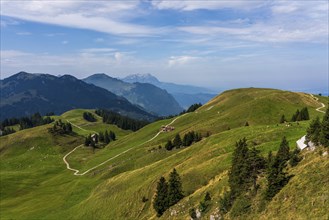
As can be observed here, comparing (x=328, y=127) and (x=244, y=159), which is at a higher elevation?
(x=328, y=127)

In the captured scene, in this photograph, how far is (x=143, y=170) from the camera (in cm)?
8206

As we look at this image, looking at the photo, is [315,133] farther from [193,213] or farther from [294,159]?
[193,213]

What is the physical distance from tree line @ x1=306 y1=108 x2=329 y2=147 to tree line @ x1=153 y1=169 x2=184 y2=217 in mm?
22292

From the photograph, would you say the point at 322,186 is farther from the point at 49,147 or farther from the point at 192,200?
the point at 49,147

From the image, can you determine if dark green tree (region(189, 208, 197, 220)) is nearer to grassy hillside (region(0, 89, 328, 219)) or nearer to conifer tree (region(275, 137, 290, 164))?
grassy hillside (region(0, 89, 328, 219))

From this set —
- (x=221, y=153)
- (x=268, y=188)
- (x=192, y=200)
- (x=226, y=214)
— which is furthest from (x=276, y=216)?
(x=221, y=153)

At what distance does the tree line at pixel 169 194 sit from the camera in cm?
5403

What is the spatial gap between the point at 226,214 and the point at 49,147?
17331cm

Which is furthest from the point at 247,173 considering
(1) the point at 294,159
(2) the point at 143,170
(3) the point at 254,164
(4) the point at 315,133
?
(2) the point at 143,170

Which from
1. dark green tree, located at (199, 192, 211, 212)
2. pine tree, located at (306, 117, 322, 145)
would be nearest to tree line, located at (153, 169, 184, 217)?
dark green tree, located at (199, 192, 211, 212)

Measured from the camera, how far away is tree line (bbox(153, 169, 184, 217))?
54.0 m

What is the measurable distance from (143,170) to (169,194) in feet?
93.6

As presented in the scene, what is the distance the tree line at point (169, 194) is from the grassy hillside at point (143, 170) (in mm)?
1660

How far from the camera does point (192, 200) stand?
165 feet
